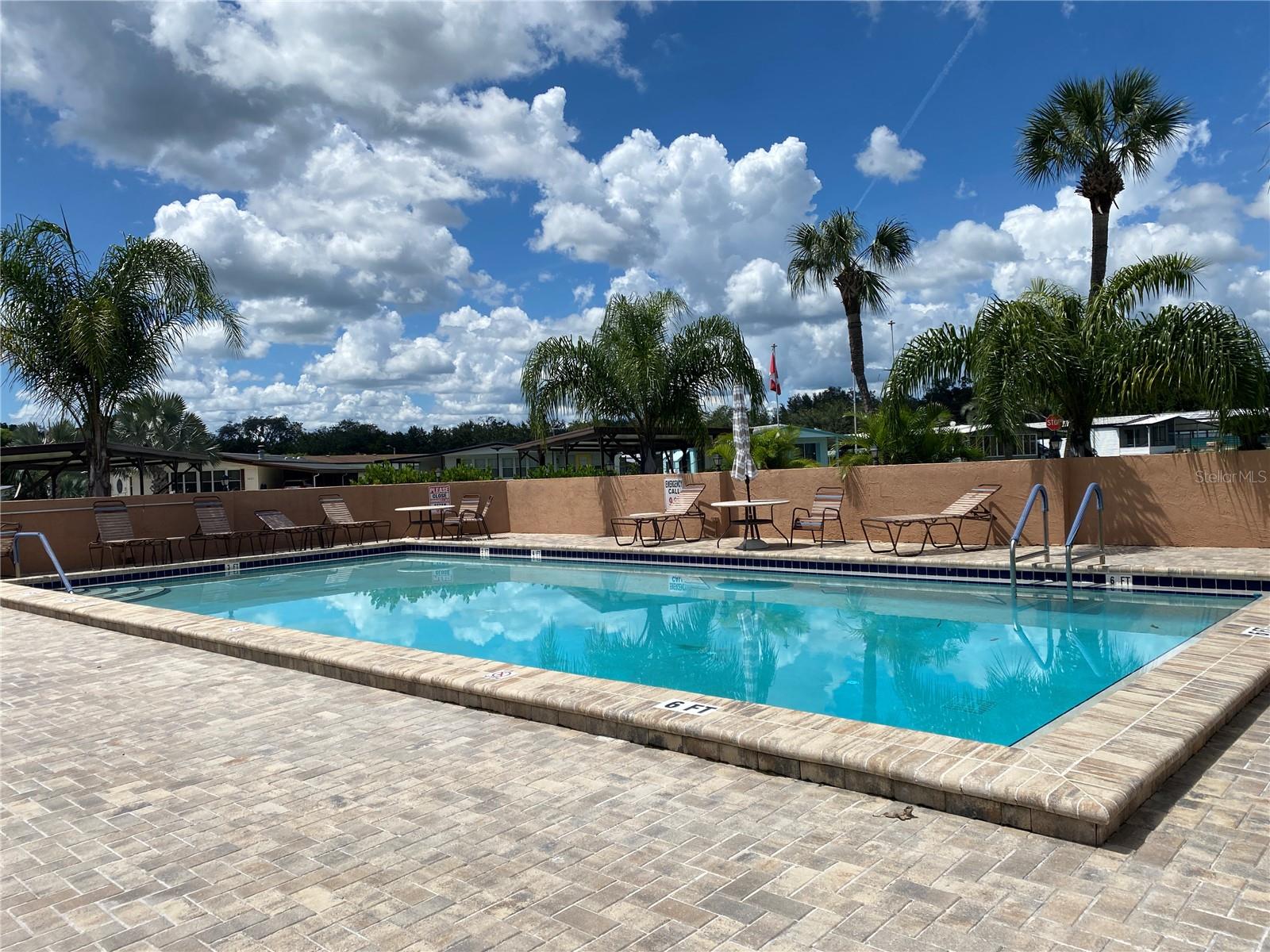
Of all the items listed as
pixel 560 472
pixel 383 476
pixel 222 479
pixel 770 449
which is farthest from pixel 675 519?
pixel 222 479

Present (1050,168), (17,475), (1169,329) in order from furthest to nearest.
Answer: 1. (17,475)
2. (1050,168)
3. (1169,329)

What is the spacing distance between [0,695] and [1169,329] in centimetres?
1185

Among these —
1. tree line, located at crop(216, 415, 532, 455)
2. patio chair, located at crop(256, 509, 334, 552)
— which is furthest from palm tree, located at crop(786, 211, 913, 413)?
tree line, located at crop(216, 415, 532, 455)

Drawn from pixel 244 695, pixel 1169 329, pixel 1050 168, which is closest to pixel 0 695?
pixel 244 695

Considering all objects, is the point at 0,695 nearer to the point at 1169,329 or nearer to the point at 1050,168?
the point at 1169,329

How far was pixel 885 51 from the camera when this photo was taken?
13641 mm

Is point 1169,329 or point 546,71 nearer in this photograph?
point 1169,329

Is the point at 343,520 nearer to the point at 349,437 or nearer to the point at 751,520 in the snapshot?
the point at 751,520

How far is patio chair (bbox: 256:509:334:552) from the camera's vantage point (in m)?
15.4

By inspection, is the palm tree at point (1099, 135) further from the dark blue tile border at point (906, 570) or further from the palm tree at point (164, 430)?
the palm tree at point (164, 430)

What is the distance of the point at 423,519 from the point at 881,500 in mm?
9534

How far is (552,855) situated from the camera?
9.41ft

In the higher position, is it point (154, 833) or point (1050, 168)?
point (1050, 168)

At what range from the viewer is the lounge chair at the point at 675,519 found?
14195 millimetres
